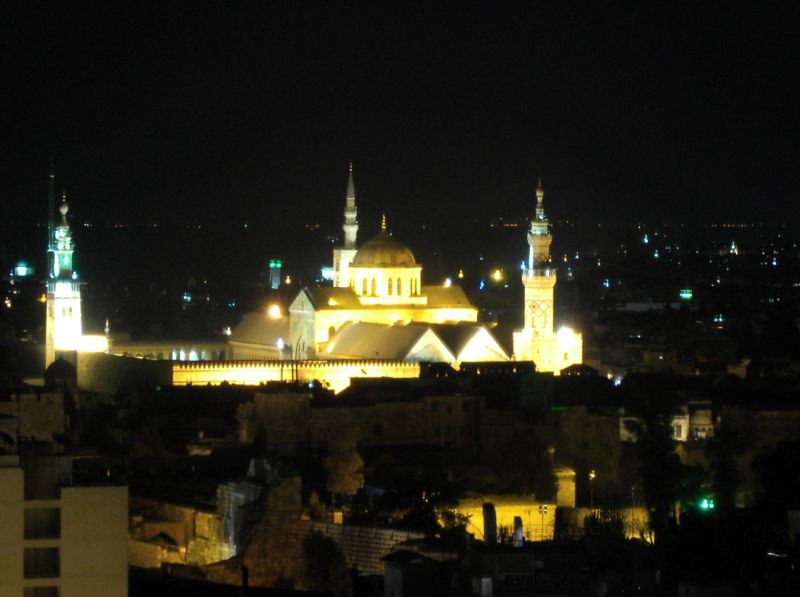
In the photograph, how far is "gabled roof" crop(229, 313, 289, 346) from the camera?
71.8m

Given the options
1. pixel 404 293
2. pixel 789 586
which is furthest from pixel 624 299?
pixel 789 586

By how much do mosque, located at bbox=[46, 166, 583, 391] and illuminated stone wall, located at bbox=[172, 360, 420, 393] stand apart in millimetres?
22

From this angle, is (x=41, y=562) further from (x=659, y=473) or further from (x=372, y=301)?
(x=372, y=301)

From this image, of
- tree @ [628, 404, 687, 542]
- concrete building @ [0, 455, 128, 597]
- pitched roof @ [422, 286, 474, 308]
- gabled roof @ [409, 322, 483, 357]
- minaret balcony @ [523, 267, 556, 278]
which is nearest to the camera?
concrete building @ [0, 455, 128, 597]

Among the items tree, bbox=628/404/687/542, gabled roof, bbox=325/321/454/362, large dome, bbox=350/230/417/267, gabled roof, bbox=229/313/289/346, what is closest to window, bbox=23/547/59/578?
tree, bbox=628/404/687/542

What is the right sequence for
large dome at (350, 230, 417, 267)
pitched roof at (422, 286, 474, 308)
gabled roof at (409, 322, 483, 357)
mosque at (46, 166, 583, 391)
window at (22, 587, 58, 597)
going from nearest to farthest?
window at (22, 587, 58, 597) < mosque at (46, 166, 583, 391) < gabled roof at (409, 322, 483, 357) < large dome at (350, 230, 417, 267) < pitched roof at (422, 286, 474, 308)

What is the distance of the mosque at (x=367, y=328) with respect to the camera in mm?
62750

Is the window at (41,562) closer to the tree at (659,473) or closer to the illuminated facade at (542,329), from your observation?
the tree at (659,473)

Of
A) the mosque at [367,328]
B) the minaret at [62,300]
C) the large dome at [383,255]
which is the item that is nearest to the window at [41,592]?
the mosque at [367,328]

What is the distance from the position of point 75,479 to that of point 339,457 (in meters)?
20.8

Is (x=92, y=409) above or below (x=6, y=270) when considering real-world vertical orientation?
below

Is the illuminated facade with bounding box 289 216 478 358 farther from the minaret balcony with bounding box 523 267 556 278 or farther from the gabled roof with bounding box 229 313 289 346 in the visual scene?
the minaret balcony with bounding box 523 267 556 278

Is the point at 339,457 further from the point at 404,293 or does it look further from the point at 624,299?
the point at 624,299

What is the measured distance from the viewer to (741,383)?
200ft
